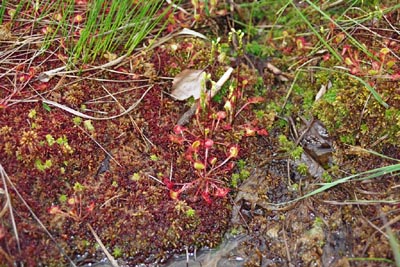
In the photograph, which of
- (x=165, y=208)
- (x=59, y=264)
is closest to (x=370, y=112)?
(x=165, y=208)

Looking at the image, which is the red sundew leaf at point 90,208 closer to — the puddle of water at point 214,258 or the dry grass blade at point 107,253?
the dry grass blade at point 107,253

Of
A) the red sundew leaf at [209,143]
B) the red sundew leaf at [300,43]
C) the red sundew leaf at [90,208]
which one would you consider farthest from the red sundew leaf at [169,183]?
the red sundew leaf at [300,43]

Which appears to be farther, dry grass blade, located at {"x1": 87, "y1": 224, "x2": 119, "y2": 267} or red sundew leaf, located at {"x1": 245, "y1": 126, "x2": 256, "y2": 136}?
red sundew leaf, located at {"x1": 245, "y1": 126, "x2": 256, "y2": 136}

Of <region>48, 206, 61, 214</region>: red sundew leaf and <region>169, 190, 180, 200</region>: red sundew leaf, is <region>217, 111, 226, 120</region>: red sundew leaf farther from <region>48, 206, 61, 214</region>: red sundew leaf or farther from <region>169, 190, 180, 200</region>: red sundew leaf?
<region>48, 206, 61, 214</region>: red sundew leaf

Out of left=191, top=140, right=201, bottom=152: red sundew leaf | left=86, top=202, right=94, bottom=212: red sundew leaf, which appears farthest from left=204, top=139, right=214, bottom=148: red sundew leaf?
left=86, top=202, right=94, bottom=212: red sundew leaf

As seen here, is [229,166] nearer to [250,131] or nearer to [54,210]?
[250,131]

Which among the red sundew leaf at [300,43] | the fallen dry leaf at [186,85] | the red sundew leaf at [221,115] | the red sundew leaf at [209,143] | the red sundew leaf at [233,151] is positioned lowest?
the red sundew leaf at [233,151]

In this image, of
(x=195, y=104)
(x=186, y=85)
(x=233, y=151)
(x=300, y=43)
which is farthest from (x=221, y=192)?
(x=300, y=43)

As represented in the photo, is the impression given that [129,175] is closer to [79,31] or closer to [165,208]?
[165,208]

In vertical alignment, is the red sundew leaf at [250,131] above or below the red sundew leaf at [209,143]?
below
